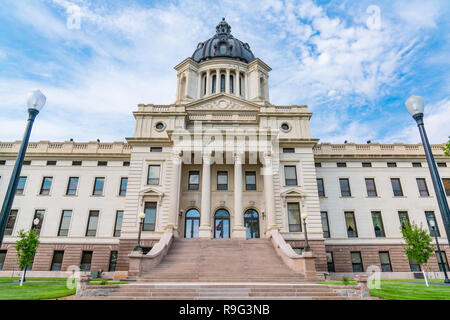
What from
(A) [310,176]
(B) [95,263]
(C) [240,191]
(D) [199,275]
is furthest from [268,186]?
(B) [95,263]

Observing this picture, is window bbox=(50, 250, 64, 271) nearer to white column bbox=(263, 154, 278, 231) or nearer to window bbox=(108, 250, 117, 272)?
window bbox=(108, 250, 117, 272)

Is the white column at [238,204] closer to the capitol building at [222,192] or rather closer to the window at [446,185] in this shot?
the capitol building at [222,192]

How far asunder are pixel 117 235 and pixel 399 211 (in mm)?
30967

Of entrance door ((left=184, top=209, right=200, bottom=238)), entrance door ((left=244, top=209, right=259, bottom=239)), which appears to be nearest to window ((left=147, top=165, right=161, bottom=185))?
entrance door ((left=184, top=209, right=200, bottom=238))

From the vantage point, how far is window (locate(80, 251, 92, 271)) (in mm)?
28938

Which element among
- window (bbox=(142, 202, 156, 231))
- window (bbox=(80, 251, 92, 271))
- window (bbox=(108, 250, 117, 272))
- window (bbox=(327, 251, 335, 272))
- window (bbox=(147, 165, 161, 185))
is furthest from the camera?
window (bbox=(80, 251, 92, 271))

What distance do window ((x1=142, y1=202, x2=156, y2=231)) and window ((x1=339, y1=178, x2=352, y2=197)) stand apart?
2073 cm

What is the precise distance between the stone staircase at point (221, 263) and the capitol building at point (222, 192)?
0.95 feet

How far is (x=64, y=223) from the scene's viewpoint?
30531 mm

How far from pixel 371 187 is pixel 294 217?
11489 millimetres

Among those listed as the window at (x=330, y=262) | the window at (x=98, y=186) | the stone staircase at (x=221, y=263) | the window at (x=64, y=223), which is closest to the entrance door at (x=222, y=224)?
the stone staircase at (x=221, y=263)

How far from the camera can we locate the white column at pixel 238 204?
953 inches

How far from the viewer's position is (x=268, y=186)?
26.5 m
